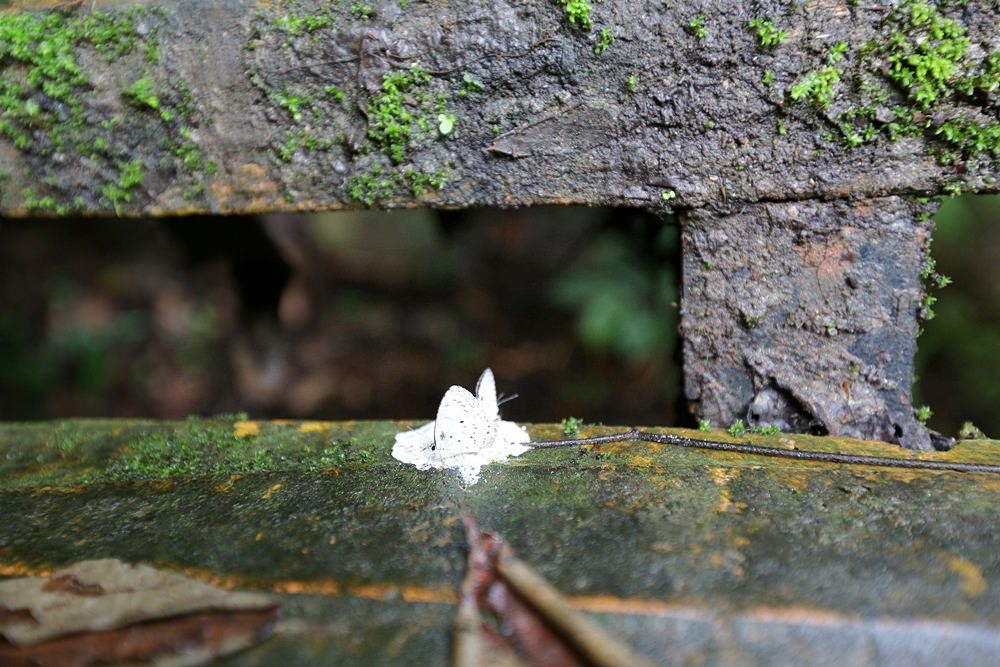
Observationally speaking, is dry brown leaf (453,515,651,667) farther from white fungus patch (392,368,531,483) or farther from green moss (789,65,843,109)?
green moss (789,65,843,109)

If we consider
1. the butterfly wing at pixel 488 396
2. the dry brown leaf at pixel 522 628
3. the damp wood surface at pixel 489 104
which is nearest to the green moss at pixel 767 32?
the damp wood surface at pixel 489 104

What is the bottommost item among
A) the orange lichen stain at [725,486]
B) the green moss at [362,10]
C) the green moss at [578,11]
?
the orange lichen stain at [725,486]

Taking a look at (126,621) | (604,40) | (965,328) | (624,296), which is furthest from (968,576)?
(965,328)

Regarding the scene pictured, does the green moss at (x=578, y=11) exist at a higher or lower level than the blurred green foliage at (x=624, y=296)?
higher

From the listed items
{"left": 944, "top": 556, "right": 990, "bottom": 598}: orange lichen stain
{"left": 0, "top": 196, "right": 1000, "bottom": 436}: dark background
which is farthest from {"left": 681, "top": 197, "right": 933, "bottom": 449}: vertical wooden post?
{"left": 0, "top": 196, "right": 1000, "bottom": 436}: dark background

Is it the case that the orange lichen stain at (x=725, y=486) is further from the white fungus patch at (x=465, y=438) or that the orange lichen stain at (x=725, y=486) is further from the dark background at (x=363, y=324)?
the dark background at (x=363, y=324)

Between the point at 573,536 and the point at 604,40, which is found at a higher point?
the point at 604,40

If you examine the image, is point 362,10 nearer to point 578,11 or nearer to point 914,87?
point 578,11
